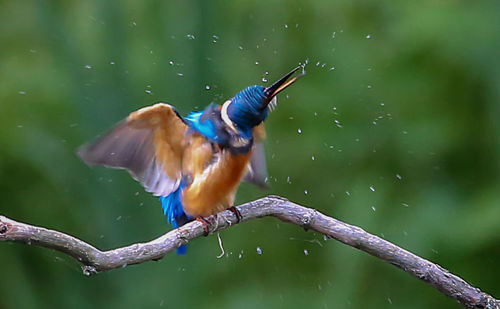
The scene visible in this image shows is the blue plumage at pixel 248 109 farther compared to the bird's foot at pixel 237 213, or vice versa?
the blue plumage at pixel 248 109

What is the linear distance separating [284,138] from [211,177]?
1120 millimetres

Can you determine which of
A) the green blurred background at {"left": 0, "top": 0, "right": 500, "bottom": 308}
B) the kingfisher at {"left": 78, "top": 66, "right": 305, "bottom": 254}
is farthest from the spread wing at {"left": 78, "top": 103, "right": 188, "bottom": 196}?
the green blurred background at {"left": 0, "top": 0, "right": 500, "bottom": 308}

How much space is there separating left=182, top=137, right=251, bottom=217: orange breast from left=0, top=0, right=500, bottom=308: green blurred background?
72cm

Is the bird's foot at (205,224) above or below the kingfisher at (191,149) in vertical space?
below

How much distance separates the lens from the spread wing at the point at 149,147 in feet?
7.21

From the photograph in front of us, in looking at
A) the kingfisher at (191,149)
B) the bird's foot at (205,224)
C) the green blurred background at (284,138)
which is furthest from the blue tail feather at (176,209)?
the green blurred background at (284,138)

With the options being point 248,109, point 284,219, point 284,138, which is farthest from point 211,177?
point 284,138

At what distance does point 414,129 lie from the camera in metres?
3.18

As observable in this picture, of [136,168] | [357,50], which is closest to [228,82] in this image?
[357,50]

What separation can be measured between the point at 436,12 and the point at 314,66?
490mm

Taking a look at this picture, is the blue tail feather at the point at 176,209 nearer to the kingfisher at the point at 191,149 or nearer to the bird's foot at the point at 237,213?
the kingfisher at the point at 191,149

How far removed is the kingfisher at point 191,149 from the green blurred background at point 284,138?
671 mm

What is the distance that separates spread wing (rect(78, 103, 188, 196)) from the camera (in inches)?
86.5

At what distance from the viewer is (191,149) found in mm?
2240
